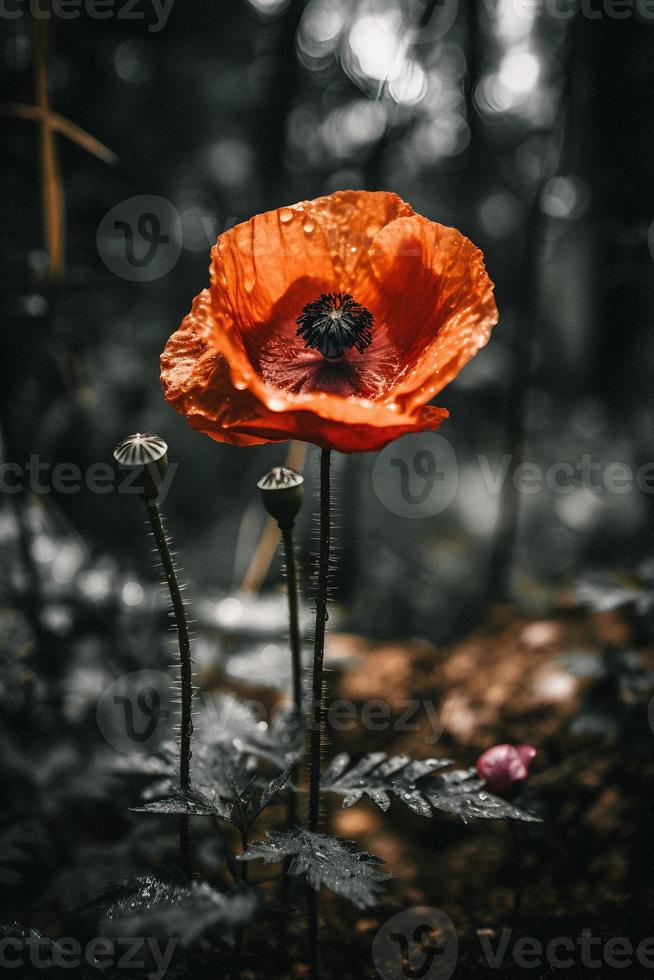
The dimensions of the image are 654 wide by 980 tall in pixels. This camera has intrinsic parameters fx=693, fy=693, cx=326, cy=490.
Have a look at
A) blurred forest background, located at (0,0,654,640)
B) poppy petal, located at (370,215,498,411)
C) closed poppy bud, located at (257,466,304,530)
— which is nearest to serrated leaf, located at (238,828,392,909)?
closed poppy bud, located at (257,466,304,530)

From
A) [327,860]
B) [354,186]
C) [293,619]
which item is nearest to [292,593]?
[293,619]

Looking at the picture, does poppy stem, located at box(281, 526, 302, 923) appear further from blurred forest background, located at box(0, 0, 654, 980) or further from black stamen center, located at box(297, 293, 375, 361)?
black stamen center, located at box(297, 293, 375, 361)

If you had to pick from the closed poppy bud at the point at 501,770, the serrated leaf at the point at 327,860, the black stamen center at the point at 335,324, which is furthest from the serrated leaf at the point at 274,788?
the black stamen center at the point at 335,324

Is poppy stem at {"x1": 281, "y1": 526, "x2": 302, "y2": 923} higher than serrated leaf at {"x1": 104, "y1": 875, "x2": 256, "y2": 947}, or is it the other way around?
poppy stem at {"x1": 281, "y1": 526, "x2": 302, "y2": 923}

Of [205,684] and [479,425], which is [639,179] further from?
[205,684]

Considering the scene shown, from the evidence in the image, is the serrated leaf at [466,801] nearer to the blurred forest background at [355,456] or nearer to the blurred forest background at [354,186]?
the blurred forest background at [355,456]

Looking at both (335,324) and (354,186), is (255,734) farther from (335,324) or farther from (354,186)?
(354,186)
